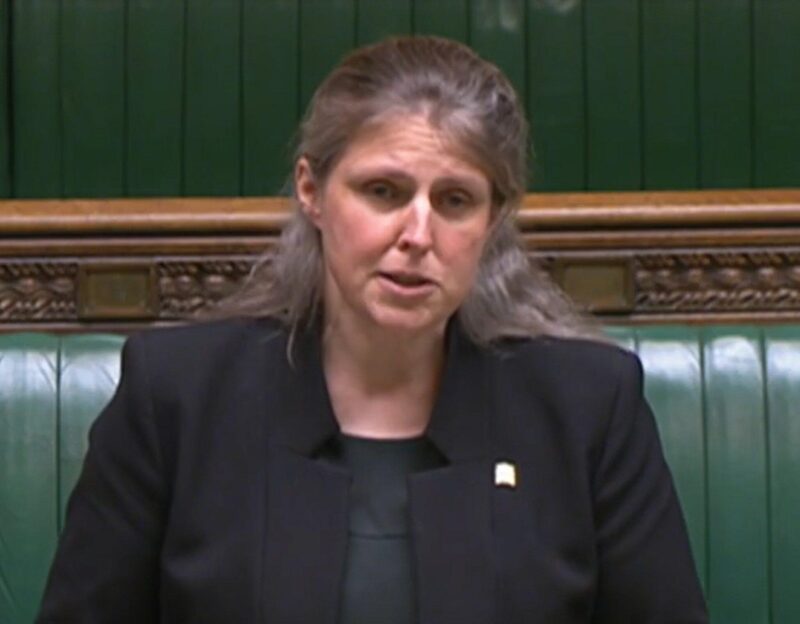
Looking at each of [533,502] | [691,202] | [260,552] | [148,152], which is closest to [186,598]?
[260,552]

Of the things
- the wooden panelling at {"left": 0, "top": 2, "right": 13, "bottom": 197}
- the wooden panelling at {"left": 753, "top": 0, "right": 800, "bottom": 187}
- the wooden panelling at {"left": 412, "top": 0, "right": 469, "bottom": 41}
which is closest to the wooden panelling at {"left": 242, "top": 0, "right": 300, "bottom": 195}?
the wooden panelling at {"left": 412, "top": 0, "right": 469, "bottom": 41}

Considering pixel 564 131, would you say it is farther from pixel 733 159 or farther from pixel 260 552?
pixel 260 552

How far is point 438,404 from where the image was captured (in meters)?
0.92

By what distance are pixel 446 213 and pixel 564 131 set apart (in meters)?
1.30

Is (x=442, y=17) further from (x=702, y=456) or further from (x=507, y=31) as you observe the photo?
(x=702, y=456)

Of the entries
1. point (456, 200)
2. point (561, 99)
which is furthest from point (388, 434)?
point (561, 99)

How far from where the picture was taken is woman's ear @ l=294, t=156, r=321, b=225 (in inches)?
35.7

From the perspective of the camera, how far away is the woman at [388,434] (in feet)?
2.86

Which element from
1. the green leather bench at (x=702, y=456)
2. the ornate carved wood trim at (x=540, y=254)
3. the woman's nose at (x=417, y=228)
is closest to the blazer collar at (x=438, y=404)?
the woman's nose at (x=417, y=228)

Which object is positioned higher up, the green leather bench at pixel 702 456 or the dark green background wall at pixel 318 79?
the dark green background wall at pixel 318 79

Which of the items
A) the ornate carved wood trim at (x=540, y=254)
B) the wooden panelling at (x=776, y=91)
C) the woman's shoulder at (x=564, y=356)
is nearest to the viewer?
the woman's shoulder at (x=564, y=356)

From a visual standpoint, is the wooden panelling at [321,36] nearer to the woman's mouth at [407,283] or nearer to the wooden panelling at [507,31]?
the wooden panelling at [507,31]

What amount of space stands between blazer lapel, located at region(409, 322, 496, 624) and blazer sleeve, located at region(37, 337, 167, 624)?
0.42ft

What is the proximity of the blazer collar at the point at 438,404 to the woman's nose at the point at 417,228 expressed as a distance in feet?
0.34
